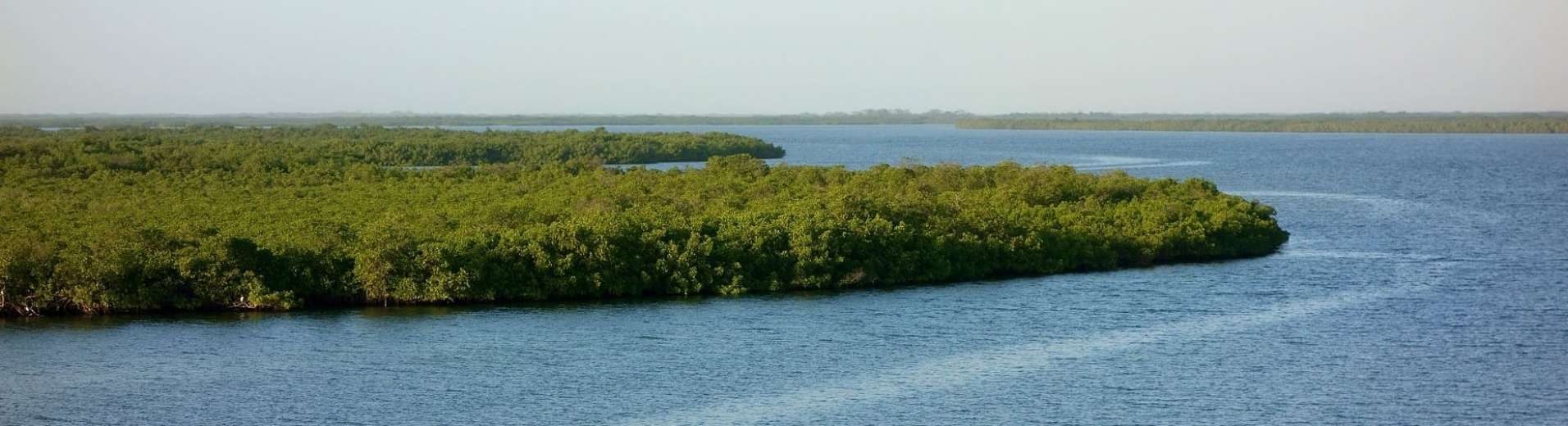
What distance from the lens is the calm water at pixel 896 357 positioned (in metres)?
33.0

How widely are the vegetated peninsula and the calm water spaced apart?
1350 mm

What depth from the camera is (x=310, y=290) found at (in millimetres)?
47656

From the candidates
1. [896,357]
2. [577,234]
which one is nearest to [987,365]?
[896,357]

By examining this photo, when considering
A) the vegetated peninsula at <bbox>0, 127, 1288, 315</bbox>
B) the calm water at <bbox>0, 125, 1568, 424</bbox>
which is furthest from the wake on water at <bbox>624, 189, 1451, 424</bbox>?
the vegetated peninsula at <bbox>0, 127, 1288, 315</bbox>

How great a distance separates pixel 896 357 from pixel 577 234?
1494 cm

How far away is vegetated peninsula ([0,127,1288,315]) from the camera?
4659cm

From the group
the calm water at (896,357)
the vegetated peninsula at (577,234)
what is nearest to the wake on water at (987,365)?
the calm water at (896,357)

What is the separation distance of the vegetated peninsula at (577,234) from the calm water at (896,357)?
1350mm

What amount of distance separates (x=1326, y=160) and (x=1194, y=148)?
44392mm

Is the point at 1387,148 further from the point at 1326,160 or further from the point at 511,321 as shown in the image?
the point at 511,321

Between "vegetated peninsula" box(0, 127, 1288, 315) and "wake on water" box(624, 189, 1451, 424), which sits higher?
"vegetated peninsula" box(0, 127, 1288, 315)

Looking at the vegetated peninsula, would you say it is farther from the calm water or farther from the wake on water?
the wake on water

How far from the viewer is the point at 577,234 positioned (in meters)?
49.8

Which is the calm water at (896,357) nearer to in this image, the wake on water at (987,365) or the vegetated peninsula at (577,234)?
the wake on water at (987,365)
